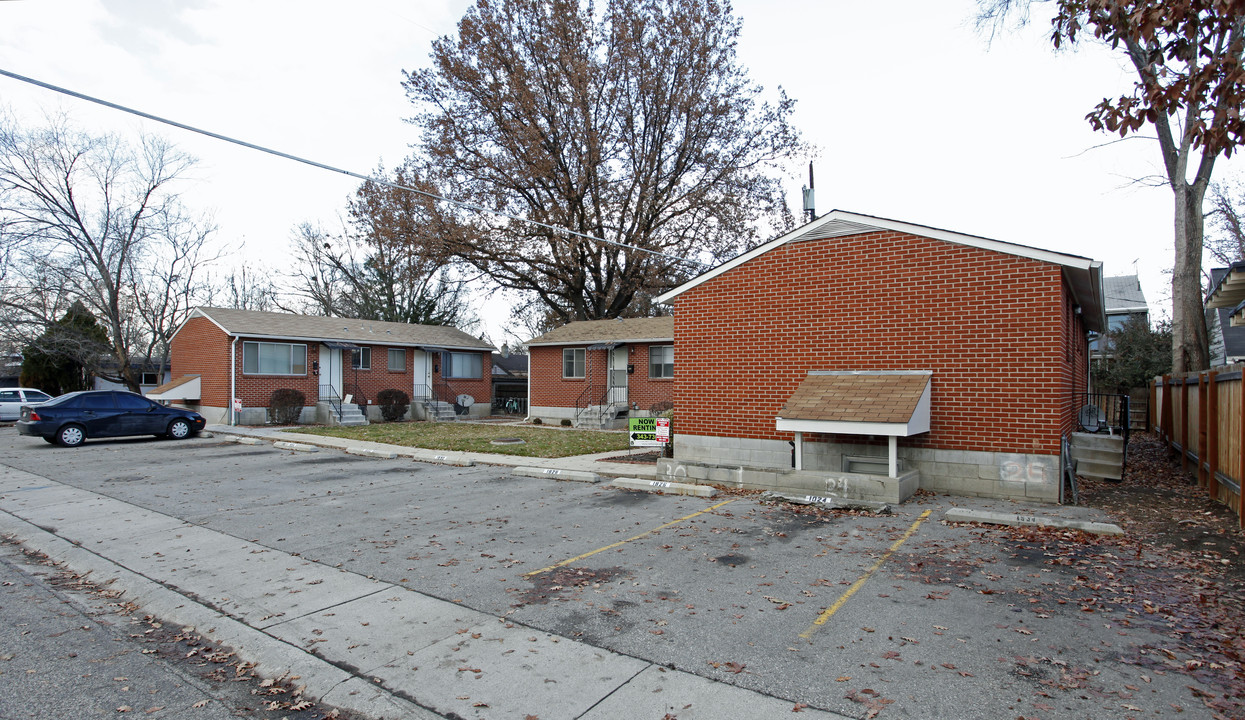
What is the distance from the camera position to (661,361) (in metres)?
25.4

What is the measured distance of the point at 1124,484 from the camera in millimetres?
12102

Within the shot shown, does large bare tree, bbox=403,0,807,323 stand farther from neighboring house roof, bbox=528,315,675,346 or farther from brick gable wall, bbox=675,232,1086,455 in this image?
brick gable wall, bbox=675,232,1086,455

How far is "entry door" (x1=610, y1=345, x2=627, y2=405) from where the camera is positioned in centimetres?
2642

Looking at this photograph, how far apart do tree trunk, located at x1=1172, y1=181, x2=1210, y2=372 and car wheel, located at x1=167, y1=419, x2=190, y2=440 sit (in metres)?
28.4

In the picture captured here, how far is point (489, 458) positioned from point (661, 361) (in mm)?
11734

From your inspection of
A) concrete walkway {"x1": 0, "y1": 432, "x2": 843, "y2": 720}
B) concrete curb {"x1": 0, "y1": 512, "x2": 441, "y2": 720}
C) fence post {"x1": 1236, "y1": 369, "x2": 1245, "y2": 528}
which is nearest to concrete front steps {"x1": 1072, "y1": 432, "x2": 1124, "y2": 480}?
fence post {"x1": 1236, "y1": 369, "x2": 1245, "y2": 528}

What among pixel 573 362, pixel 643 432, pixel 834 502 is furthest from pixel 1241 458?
pixel 573 362

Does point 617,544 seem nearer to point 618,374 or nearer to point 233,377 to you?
point 618,374

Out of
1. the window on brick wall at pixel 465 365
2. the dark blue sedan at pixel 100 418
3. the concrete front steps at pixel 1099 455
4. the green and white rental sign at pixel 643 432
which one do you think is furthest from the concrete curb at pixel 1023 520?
the window on brick wall at pixel 465 365

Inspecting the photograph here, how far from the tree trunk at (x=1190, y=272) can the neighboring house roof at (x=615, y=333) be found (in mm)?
14736

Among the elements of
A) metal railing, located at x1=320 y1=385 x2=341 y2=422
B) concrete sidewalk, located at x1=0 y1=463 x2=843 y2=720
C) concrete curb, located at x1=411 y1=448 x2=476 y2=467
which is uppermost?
metal railing, located at x1=320 y1=385 x2=341 y2=422

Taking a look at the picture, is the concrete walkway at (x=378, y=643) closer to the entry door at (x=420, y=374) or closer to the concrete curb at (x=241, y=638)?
the concrete curb at (x=241, y=638)

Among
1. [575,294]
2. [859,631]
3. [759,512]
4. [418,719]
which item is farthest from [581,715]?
[575,294]

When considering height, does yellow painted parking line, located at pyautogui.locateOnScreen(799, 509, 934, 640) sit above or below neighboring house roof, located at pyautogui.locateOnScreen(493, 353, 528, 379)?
below
